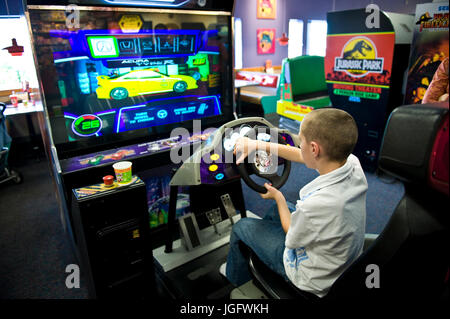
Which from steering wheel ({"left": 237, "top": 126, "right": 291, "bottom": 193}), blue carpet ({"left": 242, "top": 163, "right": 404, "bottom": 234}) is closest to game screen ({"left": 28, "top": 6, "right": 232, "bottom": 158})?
steering wheel ({"left": 237, "top": 126, "right": 291, "bottom": 193})

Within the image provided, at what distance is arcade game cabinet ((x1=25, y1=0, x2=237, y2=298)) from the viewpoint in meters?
1.92

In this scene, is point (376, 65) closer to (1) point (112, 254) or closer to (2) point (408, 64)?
(2) point (408, 64)

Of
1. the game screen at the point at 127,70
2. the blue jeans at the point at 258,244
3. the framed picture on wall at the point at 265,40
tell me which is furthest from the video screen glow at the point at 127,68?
the framed picture on wall at the point at 265,40

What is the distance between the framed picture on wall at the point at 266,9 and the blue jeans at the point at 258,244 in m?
7.23

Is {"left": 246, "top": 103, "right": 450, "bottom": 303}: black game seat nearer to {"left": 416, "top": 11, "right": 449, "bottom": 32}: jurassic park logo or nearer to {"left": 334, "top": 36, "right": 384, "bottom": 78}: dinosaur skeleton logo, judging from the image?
{"left": 416, "top": 11, "right": 449, "bottom": 32}: jurassic park logo

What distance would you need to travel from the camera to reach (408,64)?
12.4 feet

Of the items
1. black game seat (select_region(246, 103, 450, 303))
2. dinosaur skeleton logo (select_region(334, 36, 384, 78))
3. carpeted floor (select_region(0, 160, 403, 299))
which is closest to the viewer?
black game seat (select_region(246, 103, 450, 303))

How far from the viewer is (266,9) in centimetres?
800

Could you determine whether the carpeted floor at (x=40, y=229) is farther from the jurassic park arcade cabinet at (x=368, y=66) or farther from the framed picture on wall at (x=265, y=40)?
the framed picture on wall at (x=265, y=40)

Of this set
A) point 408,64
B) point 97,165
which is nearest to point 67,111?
point 97,165

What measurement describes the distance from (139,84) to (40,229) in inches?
71.3

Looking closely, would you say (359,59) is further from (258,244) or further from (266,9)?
(266,9)

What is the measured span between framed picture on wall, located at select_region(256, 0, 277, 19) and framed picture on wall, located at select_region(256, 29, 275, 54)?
0.33 meters

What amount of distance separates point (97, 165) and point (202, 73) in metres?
1.14
